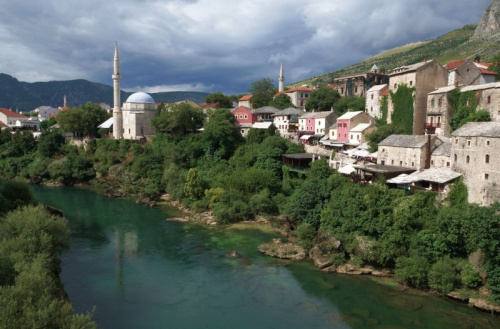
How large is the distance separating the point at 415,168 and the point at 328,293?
13.6 meters

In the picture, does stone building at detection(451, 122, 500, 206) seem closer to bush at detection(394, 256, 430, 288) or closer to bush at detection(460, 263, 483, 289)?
bush at detection(460, 263, 483, 289)

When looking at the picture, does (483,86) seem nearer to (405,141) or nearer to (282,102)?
(405,141)

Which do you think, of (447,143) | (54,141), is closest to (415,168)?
(447,143)

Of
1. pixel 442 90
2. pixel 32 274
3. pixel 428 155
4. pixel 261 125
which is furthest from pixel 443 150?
pixel 32 274

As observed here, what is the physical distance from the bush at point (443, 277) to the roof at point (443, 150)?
9791 mm

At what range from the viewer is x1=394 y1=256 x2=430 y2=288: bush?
19766mm

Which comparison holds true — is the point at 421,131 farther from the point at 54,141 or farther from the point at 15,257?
the point at 54,141

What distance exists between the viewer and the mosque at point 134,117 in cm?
5659

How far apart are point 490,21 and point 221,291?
121883mm

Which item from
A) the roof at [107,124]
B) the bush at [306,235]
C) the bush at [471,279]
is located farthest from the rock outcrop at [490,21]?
the bush at [471,279]

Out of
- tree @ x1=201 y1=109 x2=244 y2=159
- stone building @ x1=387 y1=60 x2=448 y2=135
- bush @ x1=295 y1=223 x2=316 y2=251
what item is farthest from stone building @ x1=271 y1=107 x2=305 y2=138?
bush @ x1=295 y1=223 x2=316 y2=251

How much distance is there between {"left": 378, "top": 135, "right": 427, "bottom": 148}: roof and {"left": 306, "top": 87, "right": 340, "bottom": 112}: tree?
865 inches

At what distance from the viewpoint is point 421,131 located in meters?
34.7

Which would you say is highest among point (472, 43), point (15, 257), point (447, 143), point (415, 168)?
point (472, 43)
